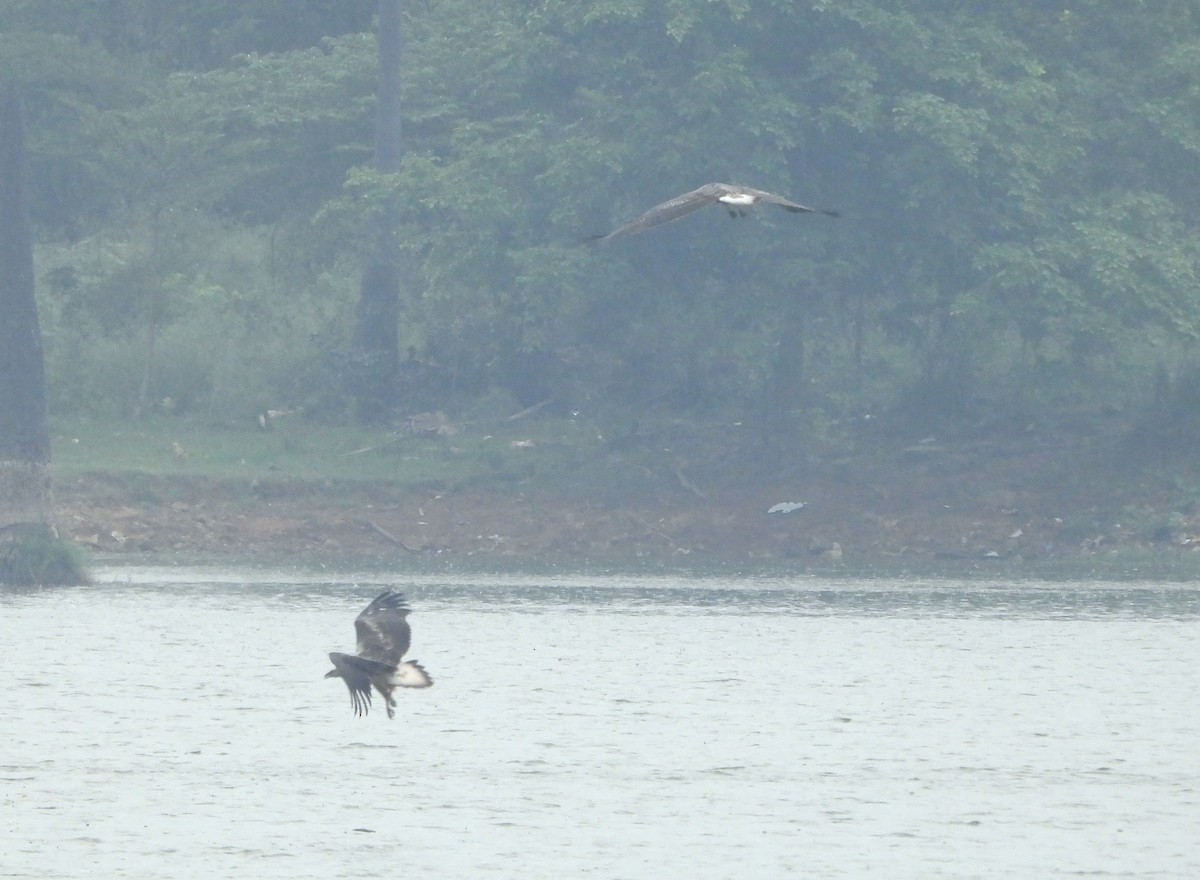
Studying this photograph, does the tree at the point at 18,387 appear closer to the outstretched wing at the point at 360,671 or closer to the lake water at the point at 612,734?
the lake water at the point at 612,734

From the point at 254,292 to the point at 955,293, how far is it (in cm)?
1534

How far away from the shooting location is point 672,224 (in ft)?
144

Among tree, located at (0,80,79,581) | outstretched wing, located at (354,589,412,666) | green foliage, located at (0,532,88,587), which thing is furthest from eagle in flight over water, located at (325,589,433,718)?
tree, located at (0,80,79,581)

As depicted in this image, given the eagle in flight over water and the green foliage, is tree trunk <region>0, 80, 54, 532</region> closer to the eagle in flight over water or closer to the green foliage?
the green foliage

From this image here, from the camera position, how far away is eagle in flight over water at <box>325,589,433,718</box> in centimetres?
1622

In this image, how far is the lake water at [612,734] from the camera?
17984 millimetres

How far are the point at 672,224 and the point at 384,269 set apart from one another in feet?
23.3

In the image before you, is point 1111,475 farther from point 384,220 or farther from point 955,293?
point 384,220

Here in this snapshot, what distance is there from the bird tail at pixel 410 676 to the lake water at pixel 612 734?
5.24 feet

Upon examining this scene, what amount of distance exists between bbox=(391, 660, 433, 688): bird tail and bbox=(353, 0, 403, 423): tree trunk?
3125 cm

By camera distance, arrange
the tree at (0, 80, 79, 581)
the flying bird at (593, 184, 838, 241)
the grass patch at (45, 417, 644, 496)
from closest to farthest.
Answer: the flying bird at (593, 184, 838, 241) → the tree at (0, 80, 79, 581) → the grass patch at (45, 417, 644, 496)

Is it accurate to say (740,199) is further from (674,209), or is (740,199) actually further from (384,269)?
(384,269)

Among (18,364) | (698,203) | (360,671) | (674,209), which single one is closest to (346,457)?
(18,364)

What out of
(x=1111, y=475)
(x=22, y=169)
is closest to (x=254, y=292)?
(x=22, y=169)
